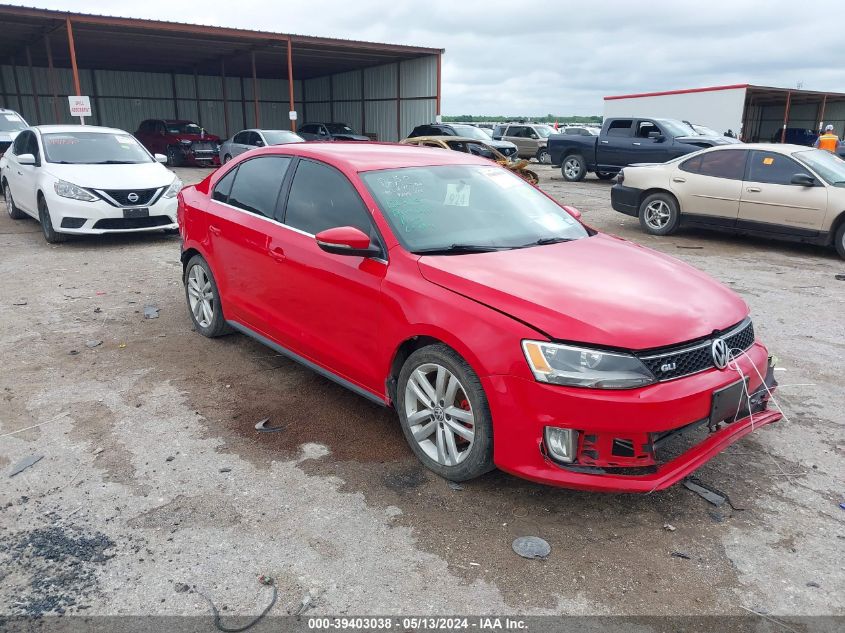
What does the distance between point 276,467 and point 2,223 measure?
1041 centimetres

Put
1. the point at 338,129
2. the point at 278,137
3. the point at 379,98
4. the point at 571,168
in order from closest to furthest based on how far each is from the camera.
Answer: the point at 278,137, the point at 571,168, the point at 338,129, the point at 379,98

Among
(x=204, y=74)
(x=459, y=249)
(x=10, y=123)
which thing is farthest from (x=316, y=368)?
(x=204, y=74)

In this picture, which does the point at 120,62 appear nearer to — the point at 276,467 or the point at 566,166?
the point at 566,166

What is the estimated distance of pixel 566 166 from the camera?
66.8 ft

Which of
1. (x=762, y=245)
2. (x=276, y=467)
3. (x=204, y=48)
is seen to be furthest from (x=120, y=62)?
(x=276, y=467)

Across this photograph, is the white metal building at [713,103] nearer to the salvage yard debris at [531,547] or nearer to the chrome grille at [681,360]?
the chrome grille at [681,360]

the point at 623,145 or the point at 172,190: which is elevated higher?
the point at 623,145

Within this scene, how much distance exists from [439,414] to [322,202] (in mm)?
1611

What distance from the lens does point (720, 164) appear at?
10086 mm

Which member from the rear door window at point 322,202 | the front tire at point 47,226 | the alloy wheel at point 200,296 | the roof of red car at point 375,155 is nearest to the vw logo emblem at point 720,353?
the rear door window at point 322,202

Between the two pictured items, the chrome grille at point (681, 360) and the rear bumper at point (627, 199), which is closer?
the chrome grille at point (681, 360)

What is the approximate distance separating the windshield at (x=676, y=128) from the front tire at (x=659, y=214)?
24.9 feet

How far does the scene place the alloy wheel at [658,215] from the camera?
1078cm

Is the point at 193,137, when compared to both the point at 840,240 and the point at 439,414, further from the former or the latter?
the point at 439,414
